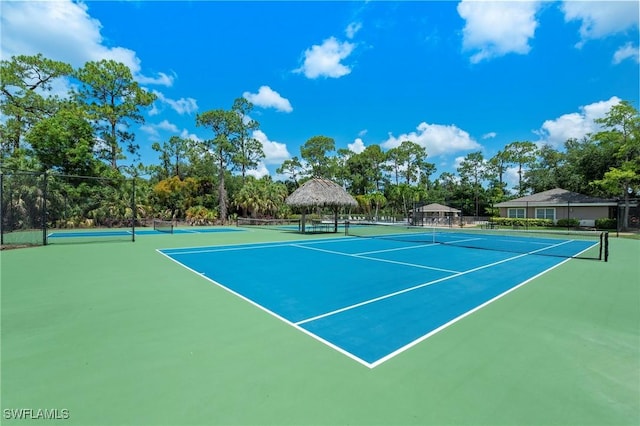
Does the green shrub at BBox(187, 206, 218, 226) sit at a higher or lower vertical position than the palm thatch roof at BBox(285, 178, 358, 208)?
lower

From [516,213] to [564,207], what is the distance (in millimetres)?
4964

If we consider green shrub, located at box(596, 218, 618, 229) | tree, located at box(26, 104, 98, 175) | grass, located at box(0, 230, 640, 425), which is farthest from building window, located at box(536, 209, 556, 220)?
tree, located at box(26, 104, 98, 175)

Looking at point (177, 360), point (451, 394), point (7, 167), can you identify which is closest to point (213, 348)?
point (177, 360)

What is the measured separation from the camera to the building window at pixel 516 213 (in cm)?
3499

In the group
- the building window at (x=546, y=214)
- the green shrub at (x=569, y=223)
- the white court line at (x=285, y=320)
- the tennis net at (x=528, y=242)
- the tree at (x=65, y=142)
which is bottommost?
the white court line at (x=285, y=320)

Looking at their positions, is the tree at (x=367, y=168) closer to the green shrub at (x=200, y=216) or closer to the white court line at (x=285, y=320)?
the green shrub at (x=200, y=216)

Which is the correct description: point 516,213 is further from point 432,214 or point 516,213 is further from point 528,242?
point 528,242

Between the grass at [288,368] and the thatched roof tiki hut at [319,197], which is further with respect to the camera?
the thatched roof tiki hut at [319,197]

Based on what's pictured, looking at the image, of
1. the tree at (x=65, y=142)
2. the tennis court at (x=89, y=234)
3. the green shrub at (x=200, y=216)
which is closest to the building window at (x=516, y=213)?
the green shrub at (x=200, y=216)

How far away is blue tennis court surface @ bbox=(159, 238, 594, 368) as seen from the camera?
13.3ft

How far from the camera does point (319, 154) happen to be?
50000 millimetres

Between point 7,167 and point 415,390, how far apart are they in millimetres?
31185

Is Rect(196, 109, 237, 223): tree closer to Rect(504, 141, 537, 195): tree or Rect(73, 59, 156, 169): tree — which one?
Rect(73, 59, 156, 169): tree

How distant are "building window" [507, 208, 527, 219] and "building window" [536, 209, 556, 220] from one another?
1.50m
